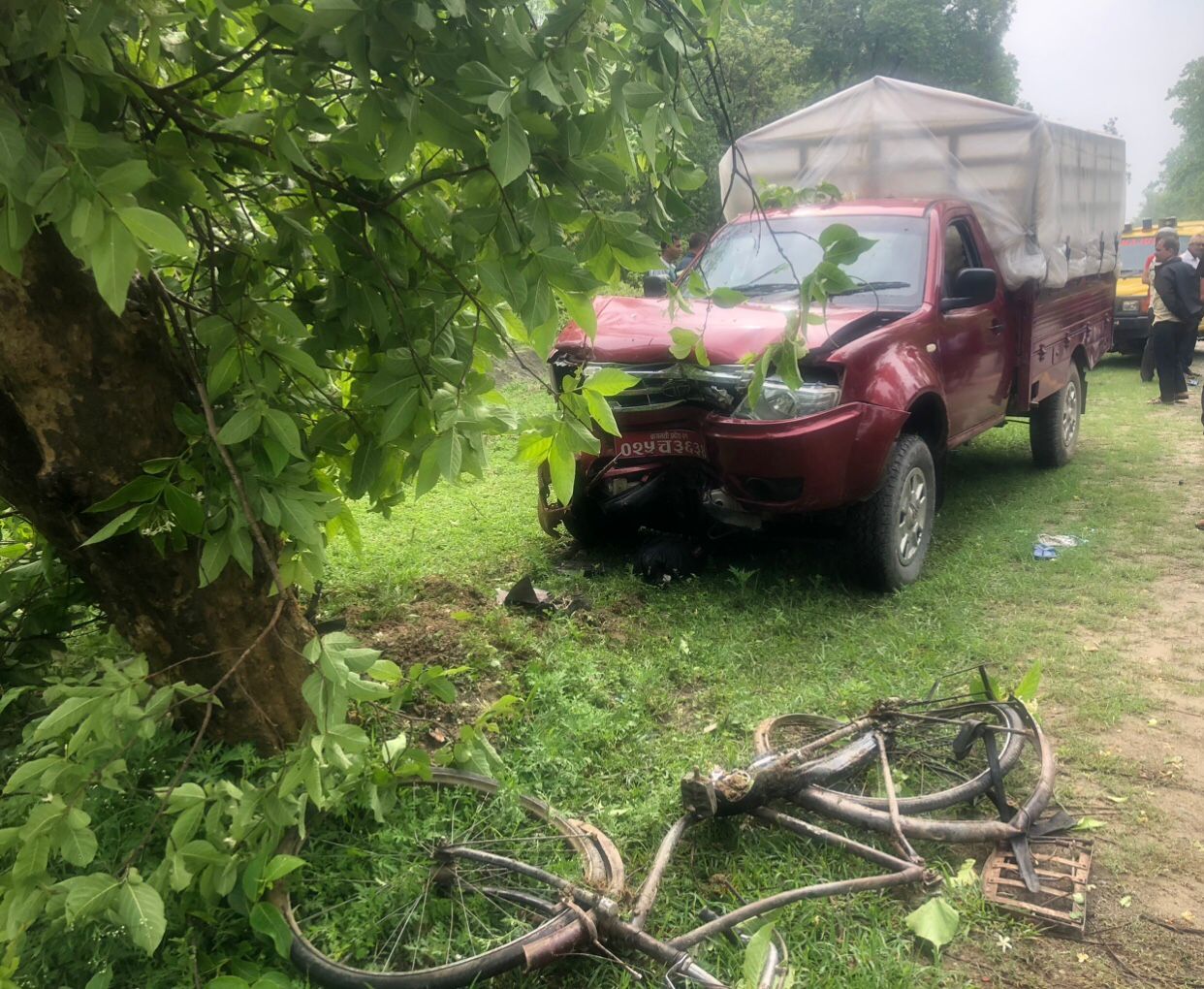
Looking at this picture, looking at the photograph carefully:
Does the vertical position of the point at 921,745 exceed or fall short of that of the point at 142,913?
it falls short

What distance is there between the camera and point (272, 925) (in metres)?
2.18

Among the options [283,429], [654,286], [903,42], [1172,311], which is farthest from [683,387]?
[903,42]

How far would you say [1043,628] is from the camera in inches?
173

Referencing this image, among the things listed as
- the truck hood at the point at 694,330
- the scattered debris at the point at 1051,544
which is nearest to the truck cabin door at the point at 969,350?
the truck hood at the point at 694,330

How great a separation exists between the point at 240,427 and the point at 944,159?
18.7 feet

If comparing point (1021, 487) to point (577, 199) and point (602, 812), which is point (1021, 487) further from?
point (577, 199)

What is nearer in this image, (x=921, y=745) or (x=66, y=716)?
(x=66, y=716)

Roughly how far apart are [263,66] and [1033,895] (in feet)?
Answer: 9.39

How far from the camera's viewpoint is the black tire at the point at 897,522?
Result: 4.63 m

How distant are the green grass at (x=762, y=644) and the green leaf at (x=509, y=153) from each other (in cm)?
197

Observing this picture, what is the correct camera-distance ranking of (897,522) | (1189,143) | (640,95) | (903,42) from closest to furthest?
(640,95) < (897,522) < (903,42) < (1189,143)

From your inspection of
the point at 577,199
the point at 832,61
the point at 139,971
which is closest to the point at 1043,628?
the point at 577,199

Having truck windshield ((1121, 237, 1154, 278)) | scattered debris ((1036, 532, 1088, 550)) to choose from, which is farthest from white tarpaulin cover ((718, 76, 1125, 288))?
truck windshield ((1121, 237, 1154, 278))

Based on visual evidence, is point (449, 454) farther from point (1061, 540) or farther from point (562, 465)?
point (1061, 540)
